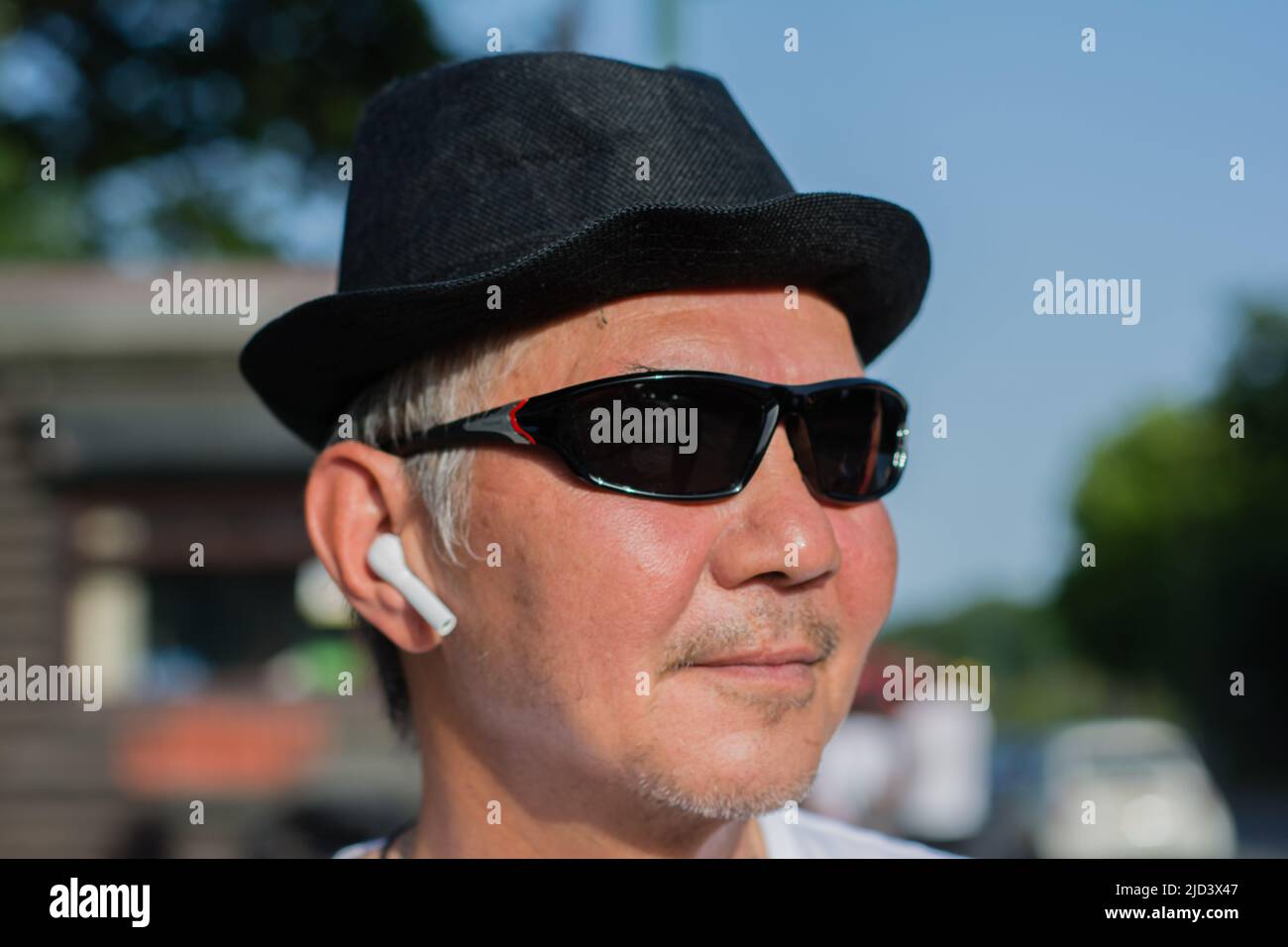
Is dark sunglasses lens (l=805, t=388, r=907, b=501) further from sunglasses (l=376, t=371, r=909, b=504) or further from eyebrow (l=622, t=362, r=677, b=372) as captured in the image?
eyebrow (l=622, t=362, r=677, b=372)

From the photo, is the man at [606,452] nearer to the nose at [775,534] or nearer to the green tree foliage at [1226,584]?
the nose at [775,534]

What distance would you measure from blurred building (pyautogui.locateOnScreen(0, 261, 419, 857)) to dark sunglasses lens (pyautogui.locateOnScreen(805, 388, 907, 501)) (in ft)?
21.0

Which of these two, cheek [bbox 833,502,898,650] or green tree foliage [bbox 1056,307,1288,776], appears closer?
cheek [bbox 833,502,898,650]

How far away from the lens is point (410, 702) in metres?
2.12

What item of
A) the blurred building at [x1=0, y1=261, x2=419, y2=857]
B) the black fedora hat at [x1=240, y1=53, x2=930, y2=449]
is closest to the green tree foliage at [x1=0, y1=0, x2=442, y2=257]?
the blurred building at [x1=0, y1=261, x2=419, y2=857]

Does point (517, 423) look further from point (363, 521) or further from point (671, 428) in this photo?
point (363, 521)

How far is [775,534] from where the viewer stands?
163 centimetres

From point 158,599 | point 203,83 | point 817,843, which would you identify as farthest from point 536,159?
point 158,599

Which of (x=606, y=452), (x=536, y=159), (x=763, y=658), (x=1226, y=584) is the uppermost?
(x=536, y=159)

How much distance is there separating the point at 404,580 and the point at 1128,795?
533 inches

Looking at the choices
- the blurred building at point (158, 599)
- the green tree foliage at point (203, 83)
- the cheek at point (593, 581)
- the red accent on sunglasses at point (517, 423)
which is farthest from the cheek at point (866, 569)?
the blurred building at point (158, 599)

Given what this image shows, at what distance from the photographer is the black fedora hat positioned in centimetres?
167

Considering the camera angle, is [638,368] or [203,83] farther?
[203,83]

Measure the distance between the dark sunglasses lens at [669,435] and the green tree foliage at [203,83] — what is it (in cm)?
494
